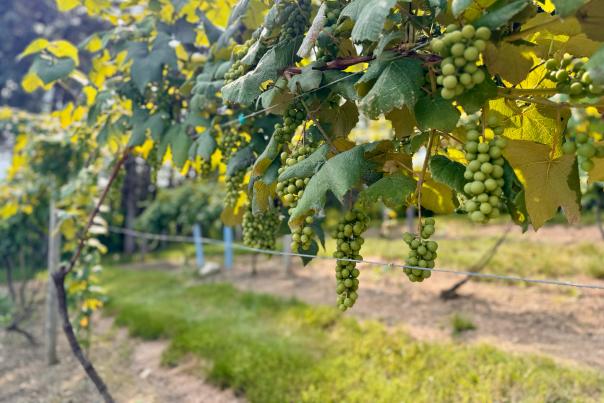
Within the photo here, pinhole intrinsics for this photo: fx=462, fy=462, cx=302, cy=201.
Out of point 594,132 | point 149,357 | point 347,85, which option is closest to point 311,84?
point 347,85

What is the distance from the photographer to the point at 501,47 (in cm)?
78

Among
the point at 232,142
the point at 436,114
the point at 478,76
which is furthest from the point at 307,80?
the point at 232,142

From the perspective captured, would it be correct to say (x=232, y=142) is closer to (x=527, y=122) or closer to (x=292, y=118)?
(x=292, y=118)

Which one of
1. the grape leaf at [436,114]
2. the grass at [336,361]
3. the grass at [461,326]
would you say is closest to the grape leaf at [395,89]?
the grape leaf at [436,114]

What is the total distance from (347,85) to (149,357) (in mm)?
3466

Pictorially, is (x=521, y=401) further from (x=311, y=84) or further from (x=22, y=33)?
(x=22, y=33)

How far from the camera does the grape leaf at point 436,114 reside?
828mm

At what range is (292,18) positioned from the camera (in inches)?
43.8

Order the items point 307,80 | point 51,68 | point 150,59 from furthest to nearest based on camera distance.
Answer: point 51,68 → point 150,59 → point 307,80

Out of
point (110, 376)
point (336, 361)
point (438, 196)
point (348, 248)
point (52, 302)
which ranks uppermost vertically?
point (438, 196)

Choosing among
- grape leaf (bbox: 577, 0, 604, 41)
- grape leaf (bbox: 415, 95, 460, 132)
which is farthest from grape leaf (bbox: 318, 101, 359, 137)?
grape leaf (bbox: 577, 0, 604, 41)

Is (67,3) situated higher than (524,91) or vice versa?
(67,3)

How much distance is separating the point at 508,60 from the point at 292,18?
0.53 metres

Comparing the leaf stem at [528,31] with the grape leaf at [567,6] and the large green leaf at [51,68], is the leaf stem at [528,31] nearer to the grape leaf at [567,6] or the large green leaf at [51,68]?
the grape leaf at [567,6]
